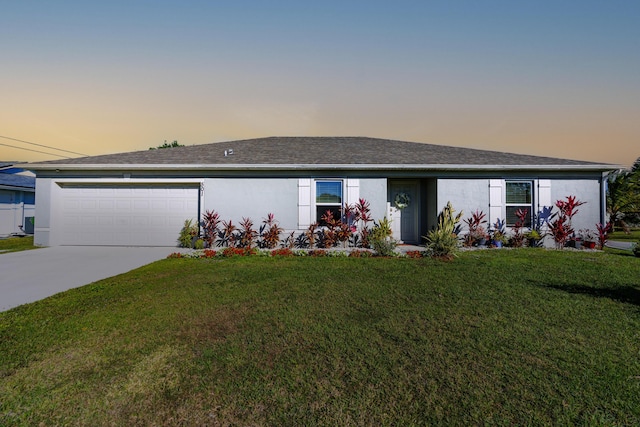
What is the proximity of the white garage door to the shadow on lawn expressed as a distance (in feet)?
32.1

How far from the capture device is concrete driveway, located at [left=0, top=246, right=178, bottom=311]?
489cm

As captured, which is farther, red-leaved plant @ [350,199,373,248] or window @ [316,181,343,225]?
window @ [316,181,343,225]

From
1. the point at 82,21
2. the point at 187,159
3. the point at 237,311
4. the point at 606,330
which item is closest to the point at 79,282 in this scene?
the point at 237,311

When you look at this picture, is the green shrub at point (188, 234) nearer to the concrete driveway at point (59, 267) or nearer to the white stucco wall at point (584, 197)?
the concrete driveway at point (59, 267)

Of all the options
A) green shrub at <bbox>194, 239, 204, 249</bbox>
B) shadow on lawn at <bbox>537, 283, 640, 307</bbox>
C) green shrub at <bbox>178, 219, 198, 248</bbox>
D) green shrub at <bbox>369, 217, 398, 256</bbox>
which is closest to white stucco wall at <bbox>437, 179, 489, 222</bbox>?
green shrub at <bbox>369, 217, 398, 256</bbox>

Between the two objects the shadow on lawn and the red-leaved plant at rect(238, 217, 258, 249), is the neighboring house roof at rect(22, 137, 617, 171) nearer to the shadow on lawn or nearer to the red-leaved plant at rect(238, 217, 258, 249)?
the red-leaved plant at rect(238, 217, 258, 249)

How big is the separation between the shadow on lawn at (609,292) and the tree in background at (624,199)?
14046mm

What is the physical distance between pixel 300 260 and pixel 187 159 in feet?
18.8

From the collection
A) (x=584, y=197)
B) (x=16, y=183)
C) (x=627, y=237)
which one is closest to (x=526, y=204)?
(x=584, y=197)

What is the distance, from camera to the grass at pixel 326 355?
199cm

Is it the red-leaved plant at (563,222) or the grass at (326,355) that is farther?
the red-leaved plant at (563,222)

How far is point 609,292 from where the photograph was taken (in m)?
4.66

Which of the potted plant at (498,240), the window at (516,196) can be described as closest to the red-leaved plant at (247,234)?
the potted plant at (498,240)

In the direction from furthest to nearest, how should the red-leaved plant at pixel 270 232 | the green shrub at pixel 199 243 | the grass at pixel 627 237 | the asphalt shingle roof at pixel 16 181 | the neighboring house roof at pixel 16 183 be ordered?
the asphalt shingle roof at pixel 16 181, the neighboring house roof at pixel 16 183, the grass at pixel 627 237, the red-leaved plant at pixel 270 232, the green shrub at pixel 199 243
